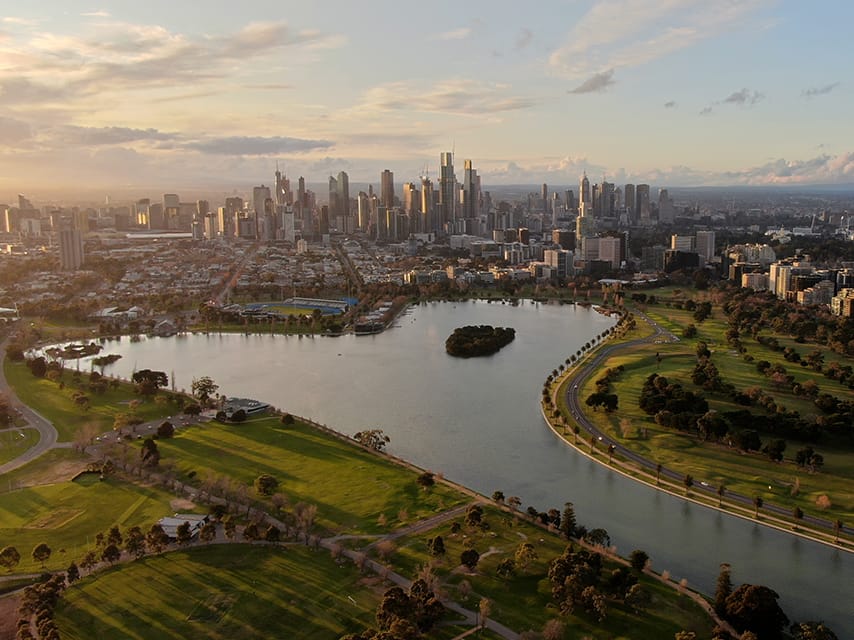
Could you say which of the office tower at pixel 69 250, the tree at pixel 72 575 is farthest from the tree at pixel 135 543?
the office tower at pixel 69 250

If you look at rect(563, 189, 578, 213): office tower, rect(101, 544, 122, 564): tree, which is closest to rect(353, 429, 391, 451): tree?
rect(101, 544, 122, 564): tree

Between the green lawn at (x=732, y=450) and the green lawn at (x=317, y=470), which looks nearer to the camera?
the green lawn at (x=317, y=470)

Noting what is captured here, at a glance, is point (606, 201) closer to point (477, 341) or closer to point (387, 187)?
point (387, 187)

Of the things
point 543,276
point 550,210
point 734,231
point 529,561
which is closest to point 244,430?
point 529,561

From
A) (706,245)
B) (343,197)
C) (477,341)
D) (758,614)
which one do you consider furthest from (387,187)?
(758,614)

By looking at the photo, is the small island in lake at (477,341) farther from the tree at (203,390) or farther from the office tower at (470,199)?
the office tower at (470,199)

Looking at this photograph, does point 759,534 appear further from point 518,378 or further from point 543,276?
point 543,276

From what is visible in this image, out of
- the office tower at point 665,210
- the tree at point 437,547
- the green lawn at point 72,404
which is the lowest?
the tree at point 437,547
